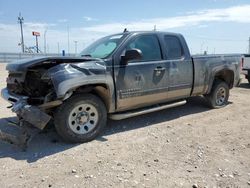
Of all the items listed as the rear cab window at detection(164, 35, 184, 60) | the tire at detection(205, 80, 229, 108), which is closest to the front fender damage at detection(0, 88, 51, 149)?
the rear cab window at detection(164, 35, 184, 60)

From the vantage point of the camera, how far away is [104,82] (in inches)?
196

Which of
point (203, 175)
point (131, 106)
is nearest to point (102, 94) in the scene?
point (131, 106)

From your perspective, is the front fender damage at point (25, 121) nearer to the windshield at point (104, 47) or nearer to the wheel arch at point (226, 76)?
the windshield at point (104, 47)

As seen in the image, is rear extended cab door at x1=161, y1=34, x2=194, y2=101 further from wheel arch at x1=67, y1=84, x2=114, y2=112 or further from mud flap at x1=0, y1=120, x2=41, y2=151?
mud flap at x1=0, y1=120, x2=41, y2=151

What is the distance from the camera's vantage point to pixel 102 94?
16.9 ft

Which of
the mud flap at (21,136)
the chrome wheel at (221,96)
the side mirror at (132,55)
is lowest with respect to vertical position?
the mud flap at (21,136)

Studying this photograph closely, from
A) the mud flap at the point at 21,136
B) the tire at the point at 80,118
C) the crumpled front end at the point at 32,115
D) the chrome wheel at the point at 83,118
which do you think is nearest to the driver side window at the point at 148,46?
the tire at the point at 80,118

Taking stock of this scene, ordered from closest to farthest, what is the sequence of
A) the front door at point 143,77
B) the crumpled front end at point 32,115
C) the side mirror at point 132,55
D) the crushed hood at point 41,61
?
1. the crumpled front end at point 32,115
2. the crushed hood at point 41,61
3. the side mirror at point 132,55
4. the front door at point 143,77

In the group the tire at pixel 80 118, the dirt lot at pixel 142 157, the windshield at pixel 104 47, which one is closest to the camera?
the dirt lot at pixel 142 157

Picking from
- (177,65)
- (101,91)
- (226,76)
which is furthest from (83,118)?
(226,76)

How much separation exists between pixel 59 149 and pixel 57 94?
37.2 inches

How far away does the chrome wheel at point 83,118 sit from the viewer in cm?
477

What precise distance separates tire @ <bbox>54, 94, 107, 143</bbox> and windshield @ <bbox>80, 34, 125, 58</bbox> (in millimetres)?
1015

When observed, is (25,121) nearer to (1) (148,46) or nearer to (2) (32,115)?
(2) (32,115)
